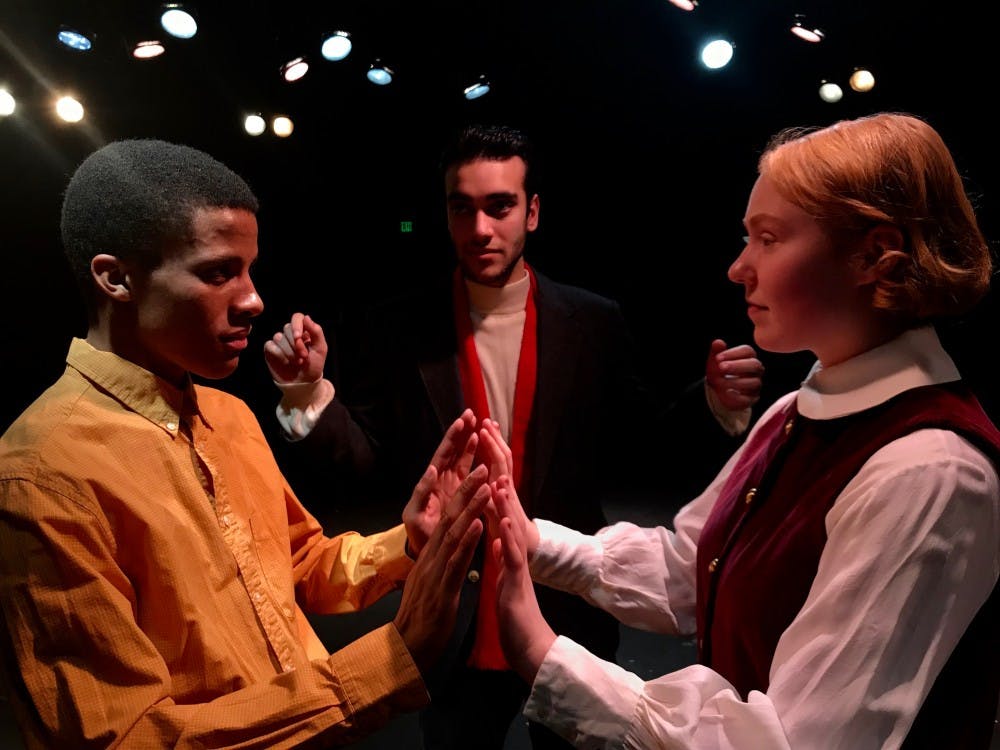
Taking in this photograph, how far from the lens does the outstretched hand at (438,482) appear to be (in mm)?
1537

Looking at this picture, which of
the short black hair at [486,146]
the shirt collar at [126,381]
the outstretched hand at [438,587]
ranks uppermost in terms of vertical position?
the short black hair at [486,146]

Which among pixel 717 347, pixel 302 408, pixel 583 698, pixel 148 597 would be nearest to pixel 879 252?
pixel 717 347

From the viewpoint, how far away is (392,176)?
3051 mm

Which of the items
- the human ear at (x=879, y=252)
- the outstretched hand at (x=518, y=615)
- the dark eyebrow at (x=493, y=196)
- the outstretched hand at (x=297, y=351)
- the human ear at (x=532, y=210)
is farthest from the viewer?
the human ear at (x=532, y=210)

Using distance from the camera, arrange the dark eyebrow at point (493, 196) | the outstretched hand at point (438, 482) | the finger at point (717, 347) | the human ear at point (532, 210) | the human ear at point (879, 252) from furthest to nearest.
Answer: the human ear at point (532, 210) < the dark eyebrow at point (493, 196) < the finger at point (717, 347) < the outstretched hand at point (438, 482) < the human ear at point (879, 252)

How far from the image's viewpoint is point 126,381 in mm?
1284

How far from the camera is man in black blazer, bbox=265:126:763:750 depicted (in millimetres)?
2152

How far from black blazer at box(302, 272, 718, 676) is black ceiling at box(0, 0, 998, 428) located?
89 cm

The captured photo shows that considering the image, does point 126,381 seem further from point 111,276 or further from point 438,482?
point 438,482

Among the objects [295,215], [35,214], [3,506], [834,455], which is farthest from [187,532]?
[295,215]

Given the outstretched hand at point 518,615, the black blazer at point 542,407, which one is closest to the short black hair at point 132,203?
the outstretched hand at point 518,615

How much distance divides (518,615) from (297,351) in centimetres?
89

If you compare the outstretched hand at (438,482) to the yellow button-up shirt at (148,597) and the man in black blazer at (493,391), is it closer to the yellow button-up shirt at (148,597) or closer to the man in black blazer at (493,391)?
the yellow button-up shirt at (148,597)

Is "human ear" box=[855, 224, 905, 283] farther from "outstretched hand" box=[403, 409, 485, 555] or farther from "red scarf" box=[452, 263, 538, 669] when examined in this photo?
"red scarf" box=[452, 263, 538, 669]
